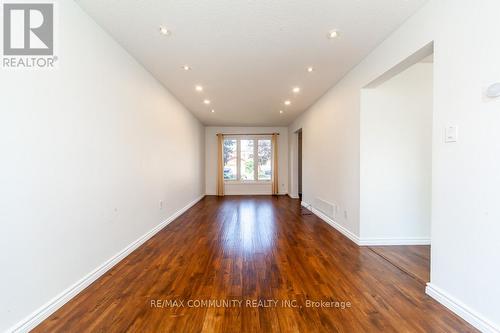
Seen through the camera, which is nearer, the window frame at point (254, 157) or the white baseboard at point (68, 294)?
the white baseboard at point (68, 294)

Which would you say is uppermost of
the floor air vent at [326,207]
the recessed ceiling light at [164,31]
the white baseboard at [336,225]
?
the recessed ceiling light at [164,31]

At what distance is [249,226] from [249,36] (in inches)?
115

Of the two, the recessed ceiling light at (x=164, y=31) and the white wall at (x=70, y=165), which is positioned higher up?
the recessed ceiling light at (x=164, y=31)

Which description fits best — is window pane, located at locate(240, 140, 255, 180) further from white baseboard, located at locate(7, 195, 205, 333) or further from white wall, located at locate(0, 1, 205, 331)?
white baseboard, located at locate(7, 195, 205, 333)

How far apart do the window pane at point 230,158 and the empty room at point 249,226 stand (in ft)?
13.0

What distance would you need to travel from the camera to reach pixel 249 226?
376 centimetres

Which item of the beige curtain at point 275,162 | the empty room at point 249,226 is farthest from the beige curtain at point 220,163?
the empty room at point 249,226

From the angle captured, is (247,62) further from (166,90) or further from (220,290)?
(220,290)

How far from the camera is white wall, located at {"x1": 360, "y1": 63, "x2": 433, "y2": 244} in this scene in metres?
2.74

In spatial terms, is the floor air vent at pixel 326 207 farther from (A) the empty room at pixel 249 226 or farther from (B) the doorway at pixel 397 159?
(B) the doorway at pixel 397 159

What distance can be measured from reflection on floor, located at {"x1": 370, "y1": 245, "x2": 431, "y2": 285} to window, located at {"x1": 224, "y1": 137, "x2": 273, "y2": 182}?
17.3ft

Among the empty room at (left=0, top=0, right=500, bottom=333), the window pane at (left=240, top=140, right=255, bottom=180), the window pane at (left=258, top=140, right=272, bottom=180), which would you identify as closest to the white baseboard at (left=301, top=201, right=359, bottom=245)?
the empty room at (left=0, top=0, right=500, bottom=333)

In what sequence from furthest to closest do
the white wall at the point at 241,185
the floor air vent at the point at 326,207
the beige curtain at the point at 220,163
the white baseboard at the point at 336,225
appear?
the white wall at the point at 241,185 → the beige curtain at the point at 220,163 → the floor air vent at the point at 326,207 → the white baseboard at the point at 336,225

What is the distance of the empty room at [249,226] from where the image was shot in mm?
1385
